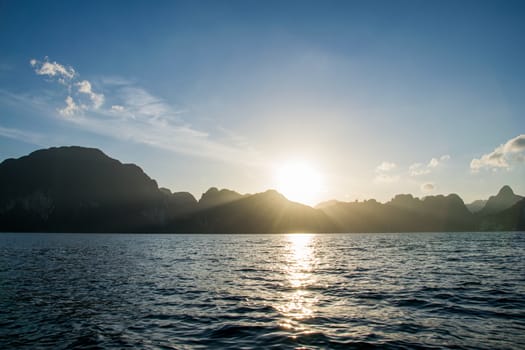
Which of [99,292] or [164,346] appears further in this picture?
[99,292]

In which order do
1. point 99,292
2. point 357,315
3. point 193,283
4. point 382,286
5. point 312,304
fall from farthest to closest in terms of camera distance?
point 193,283, point 382,286, point 99,292, point 312,304, point 357,315

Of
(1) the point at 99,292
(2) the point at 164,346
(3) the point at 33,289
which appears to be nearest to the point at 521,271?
(2) the point at 164,346

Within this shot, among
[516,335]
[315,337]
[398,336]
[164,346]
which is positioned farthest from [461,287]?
[164,346]

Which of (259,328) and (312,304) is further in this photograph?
(312,304)

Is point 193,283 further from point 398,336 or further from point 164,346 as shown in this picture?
point 398,336

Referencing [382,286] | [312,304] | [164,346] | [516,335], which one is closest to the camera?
[164,346]

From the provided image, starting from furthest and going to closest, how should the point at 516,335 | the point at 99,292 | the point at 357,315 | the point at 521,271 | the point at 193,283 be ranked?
the point at 521,271 → the point at 193,283 → the point at 99,292 → the point at 357,315 → the point at 516,335

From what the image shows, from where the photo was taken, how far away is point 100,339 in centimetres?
1534

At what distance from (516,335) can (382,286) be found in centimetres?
1384

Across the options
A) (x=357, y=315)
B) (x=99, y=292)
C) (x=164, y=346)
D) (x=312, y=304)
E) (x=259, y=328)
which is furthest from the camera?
(x=99, y=292)

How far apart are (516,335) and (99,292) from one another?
27069 mm

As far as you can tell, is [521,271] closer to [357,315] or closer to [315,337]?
[357,315]

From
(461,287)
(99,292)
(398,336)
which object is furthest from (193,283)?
(461,287)

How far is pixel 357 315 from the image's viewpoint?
19359mm
